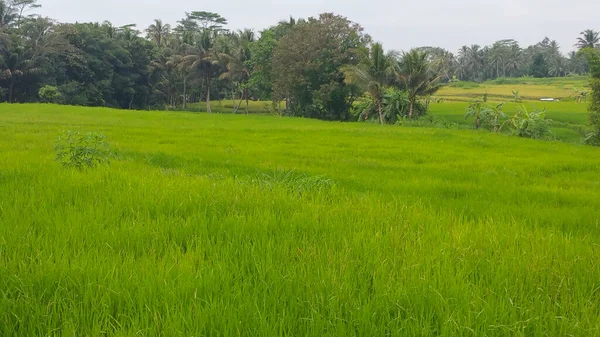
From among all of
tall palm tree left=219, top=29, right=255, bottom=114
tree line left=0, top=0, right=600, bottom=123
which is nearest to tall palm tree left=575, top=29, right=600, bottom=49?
tree line left=0, top=0, right=600, bottom=123

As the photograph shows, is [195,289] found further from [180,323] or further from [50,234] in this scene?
[50,234]

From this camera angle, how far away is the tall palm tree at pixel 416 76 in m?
26.3

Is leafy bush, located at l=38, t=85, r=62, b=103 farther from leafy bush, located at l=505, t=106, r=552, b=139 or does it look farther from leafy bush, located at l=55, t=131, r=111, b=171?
leafy bush, located at l=55, t=131, r=111, b=171

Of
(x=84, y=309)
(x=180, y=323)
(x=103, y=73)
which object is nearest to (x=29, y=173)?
(x=84, y=309)

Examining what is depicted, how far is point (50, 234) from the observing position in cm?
265

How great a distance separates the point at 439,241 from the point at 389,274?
81 centimetres

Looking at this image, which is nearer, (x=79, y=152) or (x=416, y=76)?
(x=79, y=152)

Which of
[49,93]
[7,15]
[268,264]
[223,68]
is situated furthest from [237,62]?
[268,264]

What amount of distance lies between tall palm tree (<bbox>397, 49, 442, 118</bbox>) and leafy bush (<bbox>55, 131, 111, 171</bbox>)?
22949 millimetres

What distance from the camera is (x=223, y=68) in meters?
45.8

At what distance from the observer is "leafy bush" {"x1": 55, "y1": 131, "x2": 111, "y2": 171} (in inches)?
217

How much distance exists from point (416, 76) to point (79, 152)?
23483mm

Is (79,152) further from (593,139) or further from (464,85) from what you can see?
(464,85)

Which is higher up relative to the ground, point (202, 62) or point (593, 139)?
point (202, 62)
